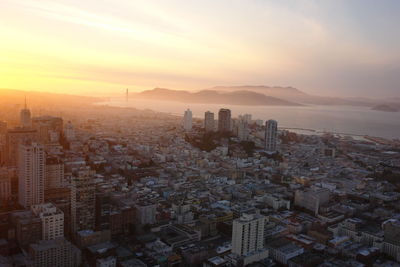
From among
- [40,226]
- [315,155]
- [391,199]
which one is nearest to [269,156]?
[315,155]

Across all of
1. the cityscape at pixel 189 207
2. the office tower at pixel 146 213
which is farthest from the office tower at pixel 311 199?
the office tower at pixel 146 213

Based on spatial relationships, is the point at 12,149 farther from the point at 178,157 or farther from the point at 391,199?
the point at 391,199

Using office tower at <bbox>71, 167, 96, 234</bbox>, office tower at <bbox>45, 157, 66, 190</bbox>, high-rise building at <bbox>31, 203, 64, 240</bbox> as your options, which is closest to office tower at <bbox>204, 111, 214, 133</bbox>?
office tower at <bbox>45, 157, 66, 190</bbox>

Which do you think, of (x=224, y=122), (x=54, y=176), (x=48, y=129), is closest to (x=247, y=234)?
(x=54, y=176)

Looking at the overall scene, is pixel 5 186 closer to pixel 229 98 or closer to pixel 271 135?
pixel 271 135

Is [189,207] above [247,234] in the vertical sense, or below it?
below

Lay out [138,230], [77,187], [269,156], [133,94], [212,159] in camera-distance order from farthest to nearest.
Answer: [133,94]
[269,156]
[212,159]
[138,230]
[77,187]
